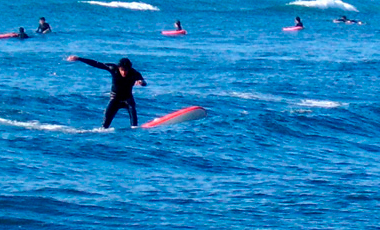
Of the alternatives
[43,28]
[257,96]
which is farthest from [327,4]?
[257,96]

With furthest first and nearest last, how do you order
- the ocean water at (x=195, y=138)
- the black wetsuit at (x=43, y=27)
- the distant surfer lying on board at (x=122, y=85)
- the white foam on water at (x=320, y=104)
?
the black wetsuit at (x=43, y=27) < the white foam on water at (x=320, y=104) < the distant surfer lying on board at (x=122, y=85) < the ocean water at (x=195, y=138)

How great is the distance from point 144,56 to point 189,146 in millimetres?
17222

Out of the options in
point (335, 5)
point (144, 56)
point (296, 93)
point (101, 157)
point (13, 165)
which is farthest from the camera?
point (335, 5)

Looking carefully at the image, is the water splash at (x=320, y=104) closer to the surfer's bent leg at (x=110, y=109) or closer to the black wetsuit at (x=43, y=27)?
the surfer's bent leg at (x=110, y=109)

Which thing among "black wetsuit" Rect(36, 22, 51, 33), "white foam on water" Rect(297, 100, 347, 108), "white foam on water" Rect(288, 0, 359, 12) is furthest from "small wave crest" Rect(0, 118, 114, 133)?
"white foam on water" Rect(288, 0, 359, 12)

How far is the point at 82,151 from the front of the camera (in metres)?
13.8

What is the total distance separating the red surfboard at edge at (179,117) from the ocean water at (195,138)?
0.82 ft

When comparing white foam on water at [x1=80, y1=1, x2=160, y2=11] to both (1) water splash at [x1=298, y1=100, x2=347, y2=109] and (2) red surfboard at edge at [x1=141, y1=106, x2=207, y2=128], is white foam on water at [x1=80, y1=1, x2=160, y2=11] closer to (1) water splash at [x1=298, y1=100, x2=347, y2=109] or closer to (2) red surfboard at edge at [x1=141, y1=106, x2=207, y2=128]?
(1) water splash at [x1=298, y1=100, x2=347, y2=109]

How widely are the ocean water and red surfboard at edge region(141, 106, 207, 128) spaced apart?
0.25 meters

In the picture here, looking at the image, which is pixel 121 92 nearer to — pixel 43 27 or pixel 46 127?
pixel 46 127

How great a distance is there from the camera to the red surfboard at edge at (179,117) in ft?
55.3

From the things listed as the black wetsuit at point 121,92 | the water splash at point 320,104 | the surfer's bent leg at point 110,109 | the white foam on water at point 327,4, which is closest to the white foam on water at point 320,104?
the water splash at point 320,104

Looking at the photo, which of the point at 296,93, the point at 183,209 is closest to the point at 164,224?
the point at 183,209

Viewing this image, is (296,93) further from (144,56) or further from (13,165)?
(13,165)
